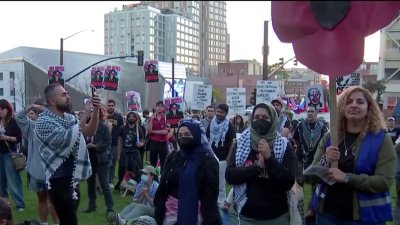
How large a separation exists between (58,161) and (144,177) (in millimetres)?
2464

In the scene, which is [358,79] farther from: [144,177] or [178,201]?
[178,201]

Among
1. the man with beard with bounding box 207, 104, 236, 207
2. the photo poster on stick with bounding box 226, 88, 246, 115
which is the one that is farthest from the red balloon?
the photo poster on stick with bounding box 226, 88, 246, 115

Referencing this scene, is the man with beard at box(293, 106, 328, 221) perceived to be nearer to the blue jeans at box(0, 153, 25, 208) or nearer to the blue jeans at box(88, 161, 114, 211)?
the blue jeans at box(88, 161, 114, 211)

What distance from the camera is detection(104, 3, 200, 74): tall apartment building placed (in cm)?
4719

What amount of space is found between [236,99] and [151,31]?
1969 inches

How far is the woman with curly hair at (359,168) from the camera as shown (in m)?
3.34

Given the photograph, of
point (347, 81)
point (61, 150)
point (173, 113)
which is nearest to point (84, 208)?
point (173, 113)

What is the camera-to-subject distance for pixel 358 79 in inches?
428

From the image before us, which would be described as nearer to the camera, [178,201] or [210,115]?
[178,201]

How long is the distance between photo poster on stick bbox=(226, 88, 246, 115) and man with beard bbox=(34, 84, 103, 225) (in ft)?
35.4

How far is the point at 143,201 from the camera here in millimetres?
7070

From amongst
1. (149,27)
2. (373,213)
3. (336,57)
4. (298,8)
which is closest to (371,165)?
(373,213)

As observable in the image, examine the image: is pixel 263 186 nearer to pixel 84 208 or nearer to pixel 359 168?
pixel 359 168

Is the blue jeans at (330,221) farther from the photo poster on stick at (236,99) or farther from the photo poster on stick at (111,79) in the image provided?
the photo poster on stick at (236,99)
